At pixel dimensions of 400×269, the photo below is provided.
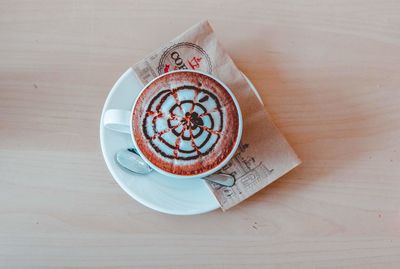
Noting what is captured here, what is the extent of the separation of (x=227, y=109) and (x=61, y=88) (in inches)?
13.0

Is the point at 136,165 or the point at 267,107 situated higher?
the point at 267,107

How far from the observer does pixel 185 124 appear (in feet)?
2.15

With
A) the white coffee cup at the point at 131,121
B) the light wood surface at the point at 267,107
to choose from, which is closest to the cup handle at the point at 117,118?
the white coffee cup at the point at 131,121

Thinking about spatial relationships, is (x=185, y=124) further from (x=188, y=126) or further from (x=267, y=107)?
(x=267, y=107)

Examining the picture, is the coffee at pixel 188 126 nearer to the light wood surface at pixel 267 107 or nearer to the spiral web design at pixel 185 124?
the spiral web design at pixel 185 124

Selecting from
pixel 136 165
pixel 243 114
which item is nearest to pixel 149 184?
pixel 136 165

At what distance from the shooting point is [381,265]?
75 centimetres

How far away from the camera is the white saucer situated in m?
0.70

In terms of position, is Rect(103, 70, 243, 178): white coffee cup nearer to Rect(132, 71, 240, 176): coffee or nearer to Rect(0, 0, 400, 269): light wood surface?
Rect(132, 71, 240, 176): coffee

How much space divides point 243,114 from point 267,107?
0.08m

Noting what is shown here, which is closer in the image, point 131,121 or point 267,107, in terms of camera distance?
point 131,121

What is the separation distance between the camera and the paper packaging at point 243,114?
0.71 metres

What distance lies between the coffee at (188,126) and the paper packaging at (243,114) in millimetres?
64

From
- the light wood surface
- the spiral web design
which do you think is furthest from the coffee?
the light wood surface
